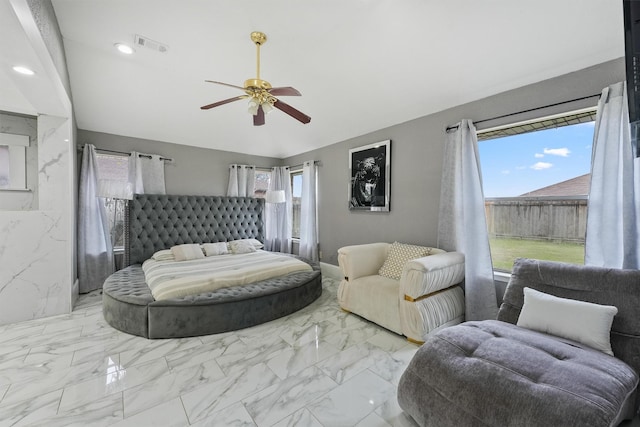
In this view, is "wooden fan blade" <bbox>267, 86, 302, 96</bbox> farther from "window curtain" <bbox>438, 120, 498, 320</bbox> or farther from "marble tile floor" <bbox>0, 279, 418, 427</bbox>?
"marble tile floor" <bbox>0, 279, 418, 427</bbox>

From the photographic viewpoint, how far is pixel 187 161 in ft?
15.7

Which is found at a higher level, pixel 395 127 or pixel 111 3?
pixel 111 3

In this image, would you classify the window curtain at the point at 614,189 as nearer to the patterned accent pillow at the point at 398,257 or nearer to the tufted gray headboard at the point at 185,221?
the patterned accent pillow at the point at 398,257

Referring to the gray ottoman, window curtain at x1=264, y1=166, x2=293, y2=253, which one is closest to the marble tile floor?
the gray ottoman

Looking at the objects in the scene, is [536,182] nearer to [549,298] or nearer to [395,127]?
[549,298]

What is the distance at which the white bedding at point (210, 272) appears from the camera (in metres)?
2.68

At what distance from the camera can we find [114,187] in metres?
3.55

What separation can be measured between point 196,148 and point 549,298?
5.26 m

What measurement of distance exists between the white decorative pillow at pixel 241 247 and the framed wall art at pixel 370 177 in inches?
75.1

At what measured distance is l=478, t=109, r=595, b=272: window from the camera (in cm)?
239

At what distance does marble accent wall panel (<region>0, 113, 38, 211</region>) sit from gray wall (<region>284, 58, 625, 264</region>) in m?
3.85

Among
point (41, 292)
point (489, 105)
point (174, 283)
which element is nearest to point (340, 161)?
point (489, 105)

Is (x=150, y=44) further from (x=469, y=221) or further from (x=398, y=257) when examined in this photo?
(x=469, y=221)

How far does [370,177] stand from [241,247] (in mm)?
2488
